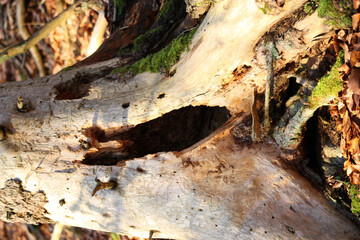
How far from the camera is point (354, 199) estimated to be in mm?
1486

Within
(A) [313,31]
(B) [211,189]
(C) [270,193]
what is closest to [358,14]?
(A) [313,31]

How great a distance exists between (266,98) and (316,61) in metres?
0.35

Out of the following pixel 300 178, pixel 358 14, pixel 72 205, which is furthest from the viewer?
pixel 72 205

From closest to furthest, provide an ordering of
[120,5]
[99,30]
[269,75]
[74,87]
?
[269,75] < [74,87] < [120,5] < [99,30]

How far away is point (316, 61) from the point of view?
66.2 inches

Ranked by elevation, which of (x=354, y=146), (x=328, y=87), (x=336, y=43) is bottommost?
(x=354, y=146)

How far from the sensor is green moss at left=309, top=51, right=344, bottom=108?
1.42 m

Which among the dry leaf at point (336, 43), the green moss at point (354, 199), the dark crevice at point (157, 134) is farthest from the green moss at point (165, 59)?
the green moss at point (354, 199)

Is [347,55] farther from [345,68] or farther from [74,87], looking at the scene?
[74,87]

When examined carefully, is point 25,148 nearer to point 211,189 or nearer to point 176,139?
point 176,139

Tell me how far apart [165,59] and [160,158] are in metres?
0.73

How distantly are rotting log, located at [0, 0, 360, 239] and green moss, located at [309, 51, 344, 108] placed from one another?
0.25 meters

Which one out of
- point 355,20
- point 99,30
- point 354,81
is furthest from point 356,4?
point 99,30

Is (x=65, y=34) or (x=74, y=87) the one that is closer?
(x=74, y=87)
